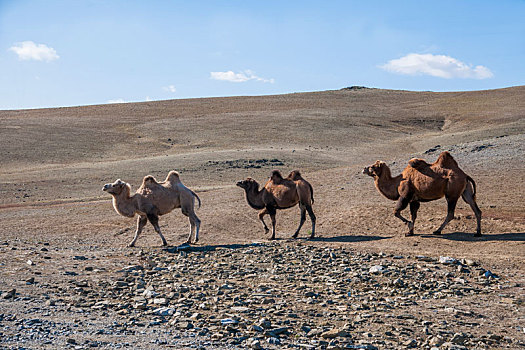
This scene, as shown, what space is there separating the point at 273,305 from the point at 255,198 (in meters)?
8.11

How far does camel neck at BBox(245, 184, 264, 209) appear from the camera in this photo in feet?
54.0

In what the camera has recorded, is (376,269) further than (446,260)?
No

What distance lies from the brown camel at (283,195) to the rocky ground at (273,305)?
3.61 m

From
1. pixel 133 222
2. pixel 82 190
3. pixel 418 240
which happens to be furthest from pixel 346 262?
pixel 82 190

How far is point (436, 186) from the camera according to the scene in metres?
14.3

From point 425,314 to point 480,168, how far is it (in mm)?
16493

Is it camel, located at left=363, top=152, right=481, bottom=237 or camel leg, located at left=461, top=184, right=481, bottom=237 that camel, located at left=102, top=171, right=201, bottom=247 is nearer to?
camel, located at left=363, top=152, right=481, bottom=237

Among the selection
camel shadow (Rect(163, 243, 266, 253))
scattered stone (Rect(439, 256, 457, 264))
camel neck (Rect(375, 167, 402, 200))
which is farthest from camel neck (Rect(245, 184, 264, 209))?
scattered stone (Rect(439, 256, 457, 264))

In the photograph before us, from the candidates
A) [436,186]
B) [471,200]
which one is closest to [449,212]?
[471,200]

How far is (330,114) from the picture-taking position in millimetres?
66500

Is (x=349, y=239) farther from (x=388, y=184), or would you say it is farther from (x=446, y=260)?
(x=446, y=260)

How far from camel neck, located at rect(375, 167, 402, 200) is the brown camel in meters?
1.88

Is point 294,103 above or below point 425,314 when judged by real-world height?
above

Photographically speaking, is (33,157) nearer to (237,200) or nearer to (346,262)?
(237,200)
